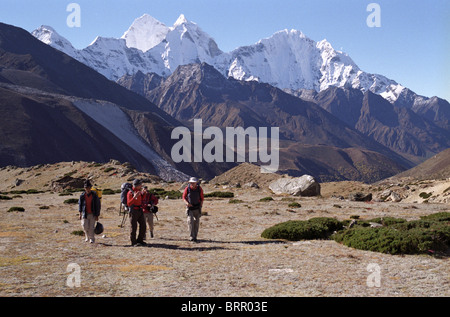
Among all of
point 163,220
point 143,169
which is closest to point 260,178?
point 163,220

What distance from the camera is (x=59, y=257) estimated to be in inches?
A: 565

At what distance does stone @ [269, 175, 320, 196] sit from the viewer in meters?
45.1

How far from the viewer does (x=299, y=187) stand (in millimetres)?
45375

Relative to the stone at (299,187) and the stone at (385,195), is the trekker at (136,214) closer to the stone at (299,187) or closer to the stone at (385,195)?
the stone at (299,187)

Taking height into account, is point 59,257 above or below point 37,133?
below

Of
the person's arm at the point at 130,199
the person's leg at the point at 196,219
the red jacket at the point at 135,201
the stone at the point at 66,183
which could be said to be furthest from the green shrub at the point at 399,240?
the stone at the point at 66,183

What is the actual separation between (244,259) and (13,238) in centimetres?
1035

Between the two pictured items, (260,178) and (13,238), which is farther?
(260,178)

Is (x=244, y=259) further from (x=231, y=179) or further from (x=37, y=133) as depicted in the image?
(x=37, y=133)

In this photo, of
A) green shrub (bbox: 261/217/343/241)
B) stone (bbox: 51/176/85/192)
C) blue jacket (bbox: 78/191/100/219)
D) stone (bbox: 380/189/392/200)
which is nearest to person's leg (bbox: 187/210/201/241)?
green shrub (bbox: 261/217/343/241)

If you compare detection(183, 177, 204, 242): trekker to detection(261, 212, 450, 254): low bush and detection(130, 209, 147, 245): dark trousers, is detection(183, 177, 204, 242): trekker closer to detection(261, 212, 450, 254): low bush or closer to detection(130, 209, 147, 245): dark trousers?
detection(130, 209, 147, 245): dark trousers

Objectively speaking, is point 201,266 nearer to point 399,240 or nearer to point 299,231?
point 299,231

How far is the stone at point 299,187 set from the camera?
4509 cm
